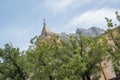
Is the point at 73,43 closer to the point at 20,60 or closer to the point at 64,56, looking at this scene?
the point at 64,56

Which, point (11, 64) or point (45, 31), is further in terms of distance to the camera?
point (45, 31)

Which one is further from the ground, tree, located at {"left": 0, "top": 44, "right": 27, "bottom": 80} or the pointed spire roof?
the pointed spire roof

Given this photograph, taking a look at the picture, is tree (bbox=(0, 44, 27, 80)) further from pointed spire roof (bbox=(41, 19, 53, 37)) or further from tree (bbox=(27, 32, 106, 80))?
pointed spire roof (bbox=(41, 19, 53, 37))

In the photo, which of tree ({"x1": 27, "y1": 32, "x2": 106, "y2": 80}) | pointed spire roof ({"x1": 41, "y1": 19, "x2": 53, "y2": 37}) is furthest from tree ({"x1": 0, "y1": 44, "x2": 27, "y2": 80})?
pointed spire roof ({"x1": 41, "y1": 19, "x2": 53, "y2": 37})

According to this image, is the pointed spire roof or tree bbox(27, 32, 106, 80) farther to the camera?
the pointed spire roof

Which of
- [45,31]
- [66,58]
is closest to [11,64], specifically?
[66,58]

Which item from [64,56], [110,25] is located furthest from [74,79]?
[110,25]

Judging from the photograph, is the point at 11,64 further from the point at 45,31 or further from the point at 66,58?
the point at 45,31

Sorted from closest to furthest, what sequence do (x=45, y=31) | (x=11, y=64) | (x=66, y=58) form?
(x=11, y=64) → (x=66, y=58) → (x=45, y=31)

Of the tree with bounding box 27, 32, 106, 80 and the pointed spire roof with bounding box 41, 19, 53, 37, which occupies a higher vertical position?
the pointed spire roof with bounding box 41, 19, 53, 37

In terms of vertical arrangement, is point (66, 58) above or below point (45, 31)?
below

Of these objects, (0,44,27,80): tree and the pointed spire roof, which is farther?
the pointed spire roof

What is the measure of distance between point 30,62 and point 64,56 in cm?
484

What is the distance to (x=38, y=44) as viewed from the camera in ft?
109
